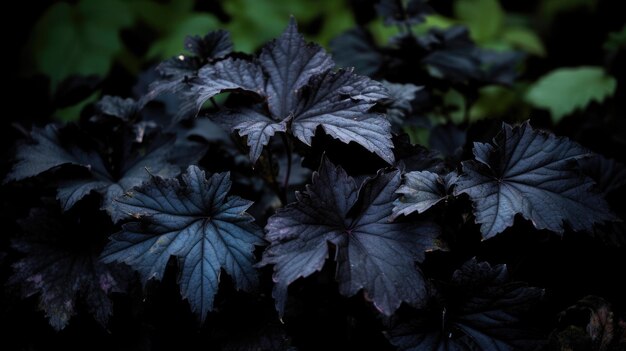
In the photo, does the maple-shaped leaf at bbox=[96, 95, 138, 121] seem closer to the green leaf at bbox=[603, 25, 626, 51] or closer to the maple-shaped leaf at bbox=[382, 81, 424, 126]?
the maple-shaped leaf at bbox=[382, 81, 424, 126]

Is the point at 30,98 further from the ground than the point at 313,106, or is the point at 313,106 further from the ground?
the point at 313,106

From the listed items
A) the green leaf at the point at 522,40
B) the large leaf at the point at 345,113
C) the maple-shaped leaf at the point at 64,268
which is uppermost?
the large leaf at the point at 345,113

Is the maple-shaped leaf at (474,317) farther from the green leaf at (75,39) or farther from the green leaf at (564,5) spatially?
the green leaf at (564,5)

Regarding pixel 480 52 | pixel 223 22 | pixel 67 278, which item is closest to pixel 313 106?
pixel 67 278

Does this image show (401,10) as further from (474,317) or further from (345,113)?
(474,317)

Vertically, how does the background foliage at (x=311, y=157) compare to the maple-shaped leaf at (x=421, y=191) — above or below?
below

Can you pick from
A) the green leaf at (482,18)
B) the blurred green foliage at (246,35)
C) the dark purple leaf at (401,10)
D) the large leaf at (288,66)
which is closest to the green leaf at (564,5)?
the blurred green foliage at (246,35)

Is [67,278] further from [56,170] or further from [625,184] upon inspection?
[625,184]
